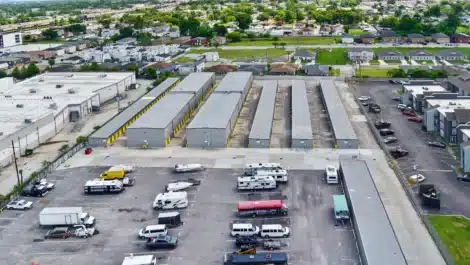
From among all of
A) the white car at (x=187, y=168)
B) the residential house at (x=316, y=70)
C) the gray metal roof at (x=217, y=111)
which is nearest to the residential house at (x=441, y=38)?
the residential house at (x=316, y=70)

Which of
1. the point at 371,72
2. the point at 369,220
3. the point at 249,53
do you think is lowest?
the point at 371,72

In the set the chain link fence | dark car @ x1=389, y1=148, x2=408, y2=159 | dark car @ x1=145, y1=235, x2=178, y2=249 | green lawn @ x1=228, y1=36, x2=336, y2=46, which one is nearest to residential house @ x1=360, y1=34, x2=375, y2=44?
green lawn @ x1=228, y1=36, x2=336, y2=46

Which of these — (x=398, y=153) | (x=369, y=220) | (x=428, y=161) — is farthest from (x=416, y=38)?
(x=369, y=220)

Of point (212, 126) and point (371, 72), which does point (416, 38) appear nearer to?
Answer: point (371, 72)

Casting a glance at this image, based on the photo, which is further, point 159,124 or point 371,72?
point 371,72

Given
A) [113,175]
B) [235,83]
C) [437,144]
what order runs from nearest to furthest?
[113,175]
[437,144]
[235,83]
